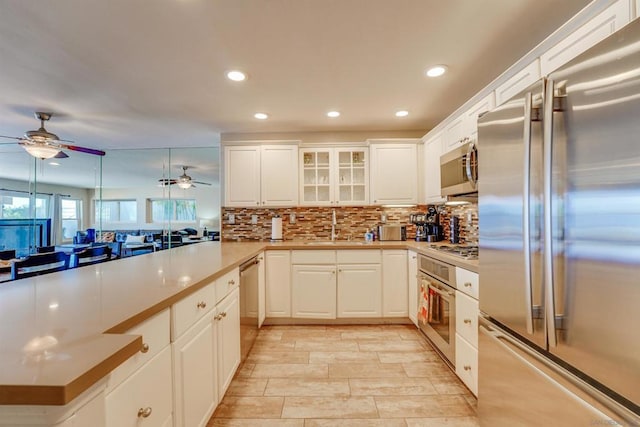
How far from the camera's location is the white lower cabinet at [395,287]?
3180 mm

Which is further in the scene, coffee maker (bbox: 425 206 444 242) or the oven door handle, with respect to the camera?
coffee maker (bbox: 425 206 444 242)

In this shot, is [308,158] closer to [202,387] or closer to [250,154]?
[250,154]

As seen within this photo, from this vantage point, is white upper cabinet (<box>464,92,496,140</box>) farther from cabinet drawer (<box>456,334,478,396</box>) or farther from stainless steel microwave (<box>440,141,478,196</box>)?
cabinet drawer (<box>456,334,478,396</box>)

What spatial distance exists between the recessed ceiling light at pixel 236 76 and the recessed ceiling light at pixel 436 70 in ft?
4.87

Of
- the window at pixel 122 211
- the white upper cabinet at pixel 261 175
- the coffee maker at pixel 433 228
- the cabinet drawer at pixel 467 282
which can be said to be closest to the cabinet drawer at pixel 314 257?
the white upper cabinet at pixel 261 175

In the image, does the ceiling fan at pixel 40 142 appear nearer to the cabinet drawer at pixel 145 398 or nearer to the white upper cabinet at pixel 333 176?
the white upper cabinet at pixel 333 176

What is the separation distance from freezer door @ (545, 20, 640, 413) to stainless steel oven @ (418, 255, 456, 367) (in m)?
1.12

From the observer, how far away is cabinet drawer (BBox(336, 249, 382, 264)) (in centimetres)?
319

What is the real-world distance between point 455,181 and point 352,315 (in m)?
1.77

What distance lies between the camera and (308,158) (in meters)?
3.78

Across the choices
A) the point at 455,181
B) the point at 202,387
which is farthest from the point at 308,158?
the point at 202,387

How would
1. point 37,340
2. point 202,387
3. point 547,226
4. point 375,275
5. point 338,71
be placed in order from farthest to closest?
point 375,275 → point 338,71 → point 202,387 → point 547,226 → point 37,340

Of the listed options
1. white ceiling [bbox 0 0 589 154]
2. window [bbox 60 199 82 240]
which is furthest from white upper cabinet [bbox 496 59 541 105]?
window [bbox 60 199 82 240]

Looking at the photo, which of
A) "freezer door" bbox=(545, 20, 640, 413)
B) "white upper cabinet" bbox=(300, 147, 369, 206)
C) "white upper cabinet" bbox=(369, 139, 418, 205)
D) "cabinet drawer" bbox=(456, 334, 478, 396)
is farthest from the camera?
"white upper cabinet" bbox=(300, 147, 369, 206)
